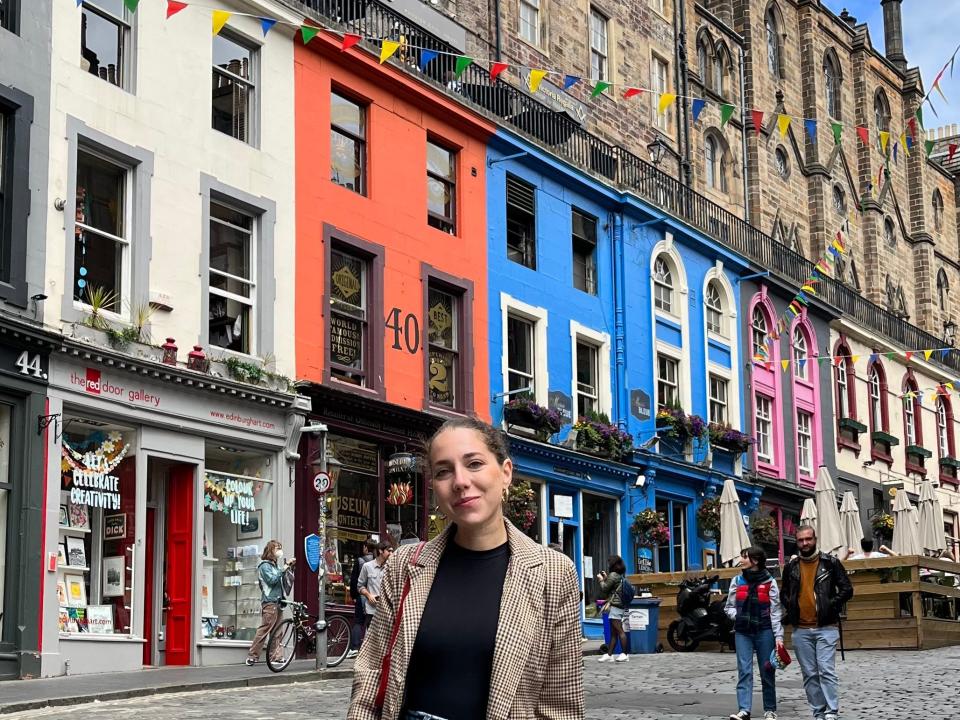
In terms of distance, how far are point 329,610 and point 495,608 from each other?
61.0 feet

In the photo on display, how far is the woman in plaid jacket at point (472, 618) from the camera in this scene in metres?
4.16

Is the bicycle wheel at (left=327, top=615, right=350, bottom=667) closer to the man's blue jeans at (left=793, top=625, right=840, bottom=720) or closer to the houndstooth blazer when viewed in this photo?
the man's blue jeans at (left=793, top=625, right=840, bottom=720)

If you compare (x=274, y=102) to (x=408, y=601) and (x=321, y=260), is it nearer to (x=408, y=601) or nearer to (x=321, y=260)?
(x=321, y=260)

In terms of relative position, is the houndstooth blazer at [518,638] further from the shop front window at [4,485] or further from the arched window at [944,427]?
the arched window at [944,427]

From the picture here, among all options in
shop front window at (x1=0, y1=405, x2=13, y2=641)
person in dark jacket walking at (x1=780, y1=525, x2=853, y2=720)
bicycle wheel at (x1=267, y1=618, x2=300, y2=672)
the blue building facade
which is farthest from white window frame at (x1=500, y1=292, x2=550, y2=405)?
person in dark jacket walking at (x1=780, y1=525, x2=853, y2=720)

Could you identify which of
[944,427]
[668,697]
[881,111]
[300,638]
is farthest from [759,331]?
[668,697]

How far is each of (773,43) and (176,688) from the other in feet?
107

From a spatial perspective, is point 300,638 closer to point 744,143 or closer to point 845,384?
point 845,384

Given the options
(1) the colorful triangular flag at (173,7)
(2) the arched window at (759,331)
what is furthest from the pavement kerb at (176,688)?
(2) the arched window at (759,331)

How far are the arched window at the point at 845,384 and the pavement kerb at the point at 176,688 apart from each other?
24854mm

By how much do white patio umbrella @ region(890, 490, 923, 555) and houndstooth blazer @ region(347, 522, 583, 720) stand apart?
1100 inches

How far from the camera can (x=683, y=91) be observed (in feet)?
123

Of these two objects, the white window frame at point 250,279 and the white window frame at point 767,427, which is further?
the white window frame at point 767,427

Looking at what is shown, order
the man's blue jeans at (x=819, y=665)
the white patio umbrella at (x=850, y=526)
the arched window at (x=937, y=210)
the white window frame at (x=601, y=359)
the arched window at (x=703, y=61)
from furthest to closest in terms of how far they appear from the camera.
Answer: the arched window at (x=937, y=210) < the arched window at (x=703, y=61) < the white patio umbrella at (x=850, y=526) < the white window frame at (x=601, y=359) < the man's blue jeans at (x=819, y=665)
